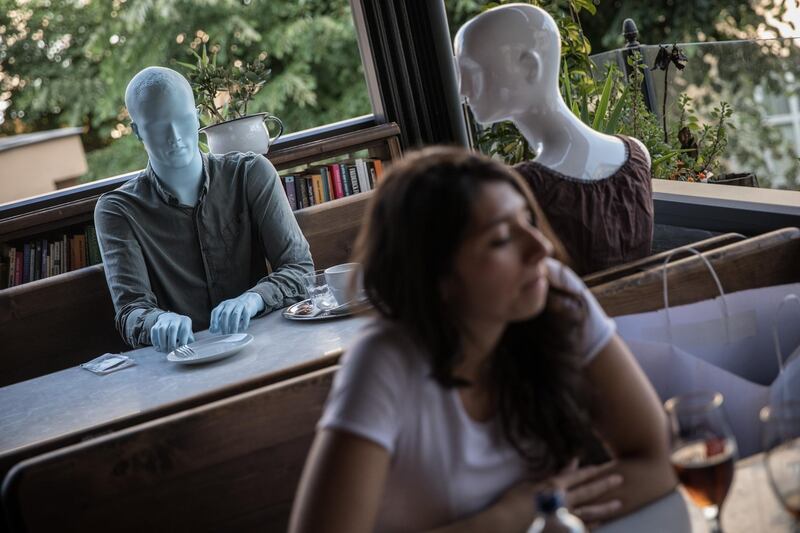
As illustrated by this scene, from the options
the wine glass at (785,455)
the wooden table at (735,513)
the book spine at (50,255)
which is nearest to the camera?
the wine glass at (785,455)

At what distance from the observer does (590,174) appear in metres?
1.90

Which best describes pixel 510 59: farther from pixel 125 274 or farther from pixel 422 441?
pixel 125 274

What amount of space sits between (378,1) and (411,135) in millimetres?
686

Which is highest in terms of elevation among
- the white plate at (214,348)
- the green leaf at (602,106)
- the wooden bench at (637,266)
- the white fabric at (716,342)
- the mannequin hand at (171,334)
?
the green leaf at (602,106)

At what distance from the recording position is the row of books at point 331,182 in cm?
426

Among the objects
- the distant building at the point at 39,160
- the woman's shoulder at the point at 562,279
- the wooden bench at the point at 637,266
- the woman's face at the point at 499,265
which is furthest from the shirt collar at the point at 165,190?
the distant building at the point at 39,160

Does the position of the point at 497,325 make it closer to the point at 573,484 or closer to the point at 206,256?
the point at 573,484

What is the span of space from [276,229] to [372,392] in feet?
6.10

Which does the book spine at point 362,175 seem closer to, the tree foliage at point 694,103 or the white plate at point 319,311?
the tree foliage at point 694,103

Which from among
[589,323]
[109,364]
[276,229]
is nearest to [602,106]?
[276,229]

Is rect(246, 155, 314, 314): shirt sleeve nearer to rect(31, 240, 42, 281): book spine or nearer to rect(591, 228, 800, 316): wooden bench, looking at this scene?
rect(591, 228, 800, 316): wooden bench

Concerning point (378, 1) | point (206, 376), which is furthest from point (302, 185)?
point (206, 376)

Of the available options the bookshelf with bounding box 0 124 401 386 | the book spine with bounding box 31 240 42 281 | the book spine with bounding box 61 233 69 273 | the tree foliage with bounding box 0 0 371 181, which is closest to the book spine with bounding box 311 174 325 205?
the bookshelf with bounding box 0 124 401 386

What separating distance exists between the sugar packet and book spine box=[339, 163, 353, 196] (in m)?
2.21
